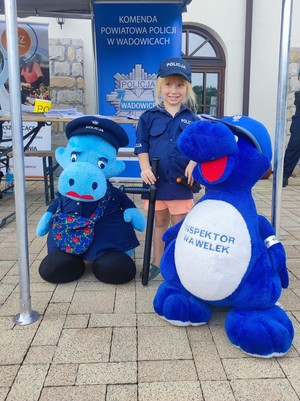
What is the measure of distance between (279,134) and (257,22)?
5710 mm

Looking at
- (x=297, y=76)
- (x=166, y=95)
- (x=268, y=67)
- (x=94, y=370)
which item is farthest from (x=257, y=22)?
(x=94, y=370)

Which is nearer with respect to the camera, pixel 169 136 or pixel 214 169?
pixel 214 169

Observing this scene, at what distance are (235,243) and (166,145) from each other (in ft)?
3.29

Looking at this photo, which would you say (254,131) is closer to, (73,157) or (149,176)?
(149,176)

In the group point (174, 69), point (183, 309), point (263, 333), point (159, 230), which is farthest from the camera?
point (159, 230)

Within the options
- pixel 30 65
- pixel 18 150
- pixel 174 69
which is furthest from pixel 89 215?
pixel 30 65

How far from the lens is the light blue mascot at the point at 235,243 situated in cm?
183

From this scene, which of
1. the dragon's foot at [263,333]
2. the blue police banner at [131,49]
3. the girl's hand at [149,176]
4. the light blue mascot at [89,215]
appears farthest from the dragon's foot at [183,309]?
the blue police banner at [131,49]

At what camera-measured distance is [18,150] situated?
1.98 metres

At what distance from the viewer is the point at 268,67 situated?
7191 mm

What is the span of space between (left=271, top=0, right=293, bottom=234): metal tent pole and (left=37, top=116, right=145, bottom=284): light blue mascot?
1.01 m

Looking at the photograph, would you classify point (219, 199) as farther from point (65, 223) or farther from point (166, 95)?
point (65, 223)

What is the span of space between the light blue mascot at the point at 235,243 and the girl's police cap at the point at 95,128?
899 millimetres

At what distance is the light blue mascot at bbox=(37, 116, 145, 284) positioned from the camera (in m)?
2.60
